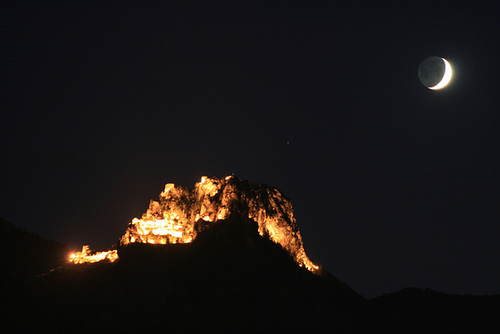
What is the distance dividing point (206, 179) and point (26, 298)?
53300 mm

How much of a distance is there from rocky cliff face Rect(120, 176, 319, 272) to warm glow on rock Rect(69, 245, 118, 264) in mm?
4824

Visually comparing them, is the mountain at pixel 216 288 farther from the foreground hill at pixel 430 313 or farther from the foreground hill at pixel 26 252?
the foreground hill at pixel 26 252

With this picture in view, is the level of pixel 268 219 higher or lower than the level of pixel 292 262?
higher

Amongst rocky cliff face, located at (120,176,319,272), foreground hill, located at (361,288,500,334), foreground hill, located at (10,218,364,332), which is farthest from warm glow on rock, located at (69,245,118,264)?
foreground hill, located at (361,288,500,334)

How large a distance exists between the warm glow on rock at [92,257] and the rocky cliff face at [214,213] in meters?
4.82

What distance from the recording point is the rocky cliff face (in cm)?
10000

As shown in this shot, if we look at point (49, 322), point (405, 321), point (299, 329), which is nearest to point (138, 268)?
point (49, 322)

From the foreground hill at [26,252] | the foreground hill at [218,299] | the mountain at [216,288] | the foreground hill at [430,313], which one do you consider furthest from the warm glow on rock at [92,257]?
the foreground hill at [430,313]

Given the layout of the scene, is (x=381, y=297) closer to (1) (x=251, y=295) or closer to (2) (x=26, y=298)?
(1) (x=251, y=295)

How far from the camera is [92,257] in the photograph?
9781cm

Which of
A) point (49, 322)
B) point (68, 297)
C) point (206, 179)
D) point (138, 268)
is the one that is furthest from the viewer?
point (206, 179)

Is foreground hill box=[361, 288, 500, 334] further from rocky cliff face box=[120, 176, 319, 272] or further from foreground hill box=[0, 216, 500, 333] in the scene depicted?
rocky cliff face box=[120, 176, 319, 272]

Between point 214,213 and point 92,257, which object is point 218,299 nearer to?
point 214,213

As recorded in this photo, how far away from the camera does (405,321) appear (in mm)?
85125
